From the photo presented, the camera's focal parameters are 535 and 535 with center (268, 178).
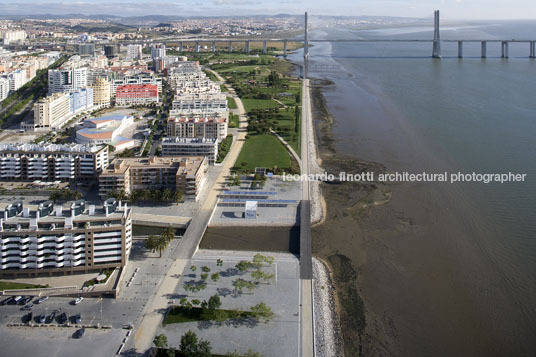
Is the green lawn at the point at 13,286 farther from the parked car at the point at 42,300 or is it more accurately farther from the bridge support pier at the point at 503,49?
the bridge support pier at the point at 503,49

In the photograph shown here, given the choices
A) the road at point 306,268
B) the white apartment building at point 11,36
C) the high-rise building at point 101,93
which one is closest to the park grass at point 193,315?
the road at point 306,268

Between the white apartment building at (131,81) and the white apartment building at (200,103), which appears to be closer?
the white apartment building at (200,103)

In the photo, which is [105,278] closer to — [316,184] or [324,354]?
[324,354]

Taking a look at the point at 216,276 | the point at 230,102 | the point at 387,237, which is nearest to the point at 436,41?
the point at 230,102

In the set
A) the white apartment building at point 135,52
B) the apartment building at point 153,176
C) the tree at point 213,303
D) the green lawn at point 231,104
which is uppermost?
the white apartment building at point 135,52

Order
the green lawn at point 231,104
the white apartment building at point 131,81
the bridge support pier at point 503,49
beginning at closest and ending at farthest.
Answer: the green lawn at point 231,104, the white apartment building at point 131,81, the bridge support pier at point 503,49

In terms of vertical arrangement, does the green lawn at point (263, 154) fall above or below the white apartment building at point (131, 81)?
below

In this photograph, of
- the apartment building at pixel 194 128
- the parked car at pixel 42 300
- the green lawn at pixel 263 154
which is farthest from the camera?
the apartment building at pixel 194 128
